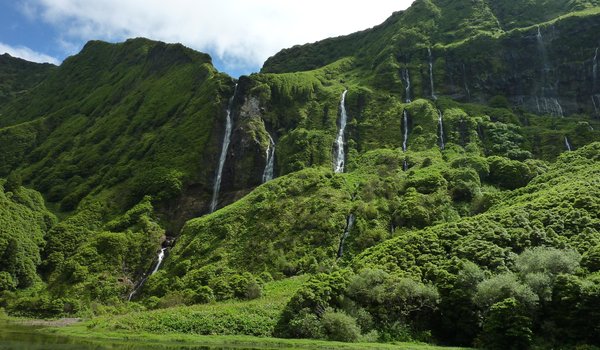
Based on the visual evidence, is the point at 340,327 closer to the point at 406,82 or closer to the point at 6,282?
the point at 6,282

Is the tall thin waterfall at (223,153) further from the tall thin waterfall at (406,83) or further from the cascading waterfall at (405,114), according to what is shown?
the tall thin waterfall at (406,83)

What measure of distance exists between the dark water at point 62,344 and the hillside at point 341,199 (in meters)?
9.44

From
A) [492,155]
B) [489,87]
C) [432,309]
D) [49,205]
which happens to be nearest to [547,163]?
[492,155]

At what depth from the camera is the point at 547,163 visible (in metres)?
116

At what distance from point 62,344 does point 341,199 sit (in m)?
66.3

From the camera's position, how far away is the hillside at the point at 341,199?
6144 cm

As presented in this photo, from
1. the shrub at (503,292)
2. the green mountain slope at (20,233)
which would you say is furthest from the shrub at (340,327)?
the green mountain slope at (20,233)

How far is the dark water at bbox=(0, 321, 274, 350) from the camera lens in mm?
44969

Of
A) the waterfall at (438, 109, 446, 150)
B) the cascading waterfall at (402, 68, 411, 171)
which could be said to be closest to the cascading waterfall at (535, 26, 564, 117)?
the waterfall at (438, 109, 446, 150)

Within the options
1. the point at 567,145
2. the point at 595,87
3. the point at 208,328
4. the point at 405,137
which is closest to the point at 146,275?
the point at 208,328

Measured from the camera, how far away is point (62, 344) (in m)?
48.1

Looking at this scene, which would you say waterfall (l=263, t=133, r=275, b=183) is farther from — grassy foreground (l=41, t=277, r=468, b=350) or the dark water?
the dark water

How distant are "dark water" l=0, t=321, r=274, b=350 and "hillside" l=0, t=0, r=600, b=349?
9.44 m

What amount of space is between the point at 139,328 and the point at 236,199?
2501 inches
